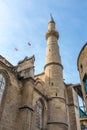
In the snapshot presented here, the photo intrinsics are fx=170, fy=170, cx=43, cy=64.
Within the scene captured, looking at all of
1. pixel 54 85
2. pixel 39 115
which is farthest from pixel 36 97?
pixel 54 85

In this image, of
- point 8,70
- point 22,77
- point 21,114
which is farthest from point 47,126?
point 8,70

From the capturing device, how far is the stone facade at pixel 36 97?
9804 mm

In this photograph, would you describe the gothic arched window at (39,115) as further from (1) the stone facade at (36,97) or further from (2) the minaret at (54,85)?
(2) the minaret at (54,85)

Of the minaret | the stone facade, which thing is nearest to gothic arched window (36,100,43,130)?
the stone facade

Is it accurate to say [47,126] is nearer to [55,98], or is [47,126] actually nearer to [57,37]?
[55,98]

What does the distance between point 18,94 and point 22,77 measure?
1328 millimetres

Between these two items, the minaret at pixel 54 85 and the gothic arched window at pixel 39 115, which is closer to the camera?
the gothic arched window at pixel 39 115

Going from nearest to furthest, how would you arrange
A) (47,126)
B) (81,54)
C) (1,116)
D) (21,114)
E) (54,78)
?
(1,116) < (21,114) < (81,54) < (47,126) < (54,78)

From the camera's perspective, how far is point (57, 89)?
14.9 meters

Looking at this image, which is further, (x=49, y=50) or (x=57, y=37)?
(x=57, y=37)

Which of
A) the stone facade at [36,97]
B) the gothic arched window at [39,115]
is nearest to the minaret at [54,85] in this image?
the stone facade at [36,97]

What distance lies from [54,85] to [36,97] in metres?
3.07

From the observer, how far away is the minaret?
12936 millimetres

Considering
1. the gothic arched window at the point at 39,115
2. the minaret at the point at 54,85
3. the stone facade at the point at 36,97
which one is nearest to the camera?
the stone facade at the point at 36,97
